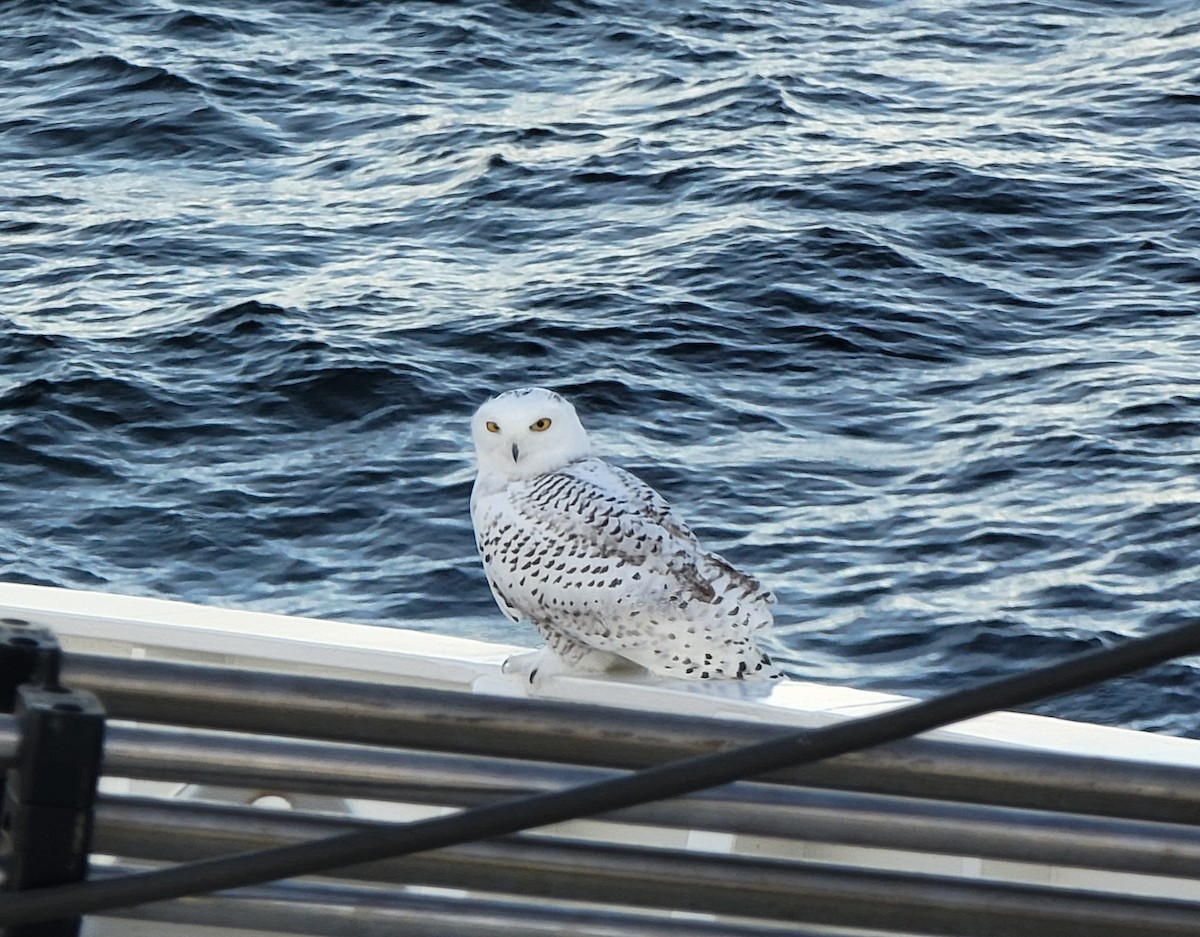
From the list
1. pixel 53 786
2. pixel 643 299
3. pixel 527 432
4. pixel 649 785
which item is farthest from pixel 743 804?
pixel 643 299

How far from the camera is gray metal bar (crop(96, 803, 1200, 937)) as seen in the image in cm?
140

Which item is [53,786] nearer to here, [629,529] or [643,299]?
[629,529]

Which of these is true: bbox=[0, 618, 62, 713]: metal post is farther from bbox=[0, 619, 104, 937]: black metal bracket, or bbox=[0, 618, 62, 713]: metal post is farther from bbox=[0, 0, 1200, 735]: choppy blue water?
bbox=[0, 0, 1200, 735]: choppy blue water

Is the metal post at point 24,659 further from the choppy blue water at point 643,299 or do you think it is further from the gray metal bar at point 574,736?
the choppy blue water at point 643,299

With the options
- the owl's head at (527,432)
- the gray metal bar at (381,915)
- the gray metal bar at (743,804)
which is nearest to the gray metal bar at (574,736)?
the gray metal bar at (743,804)

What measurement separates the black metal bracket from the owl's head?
2.75 metres

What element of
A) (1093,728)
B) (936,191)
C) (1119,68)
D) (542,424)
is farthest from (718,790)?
(1119,68)

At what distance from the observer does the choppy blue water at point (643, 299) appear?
7258 millimetres

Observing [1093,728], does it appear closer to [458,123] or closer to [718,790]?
[718,790]

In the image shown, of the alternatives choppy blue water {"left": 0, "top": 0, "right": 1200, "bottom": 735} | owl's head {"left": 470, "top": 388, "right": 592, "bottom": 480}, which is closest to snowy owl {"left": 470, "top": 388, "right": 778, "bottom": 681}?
owl's head {"left": 470, "top": 388, "right": 592, "bottom": 480}

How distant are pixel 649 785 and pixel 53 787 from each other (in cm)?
42

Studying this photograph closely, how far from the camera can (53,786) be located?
1312 mm

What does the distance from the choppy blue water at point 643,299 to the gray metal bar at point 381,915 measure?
4844 millimetres

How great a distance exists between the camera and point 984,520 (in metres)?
7.49
